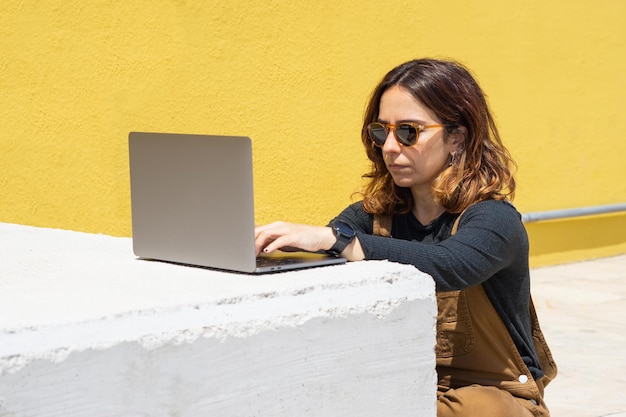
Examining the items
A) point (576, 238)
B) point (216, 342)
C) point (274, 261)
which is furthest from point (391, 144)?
point (576, 238)

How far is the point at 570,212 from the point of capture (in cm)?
683

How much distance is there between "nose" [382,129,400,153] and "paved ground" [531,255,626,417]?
1567 mm

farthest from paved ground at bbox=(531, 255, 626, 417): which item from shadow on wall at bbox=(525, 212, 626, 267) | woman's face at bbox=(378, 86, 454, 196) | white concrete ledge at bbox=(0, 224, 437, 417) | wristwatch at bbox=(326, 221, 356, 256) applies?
white concrete ledge at bbox=(0, 224, 437, 417)

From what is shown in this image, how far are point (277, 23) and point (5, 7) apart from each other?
4.63 ft

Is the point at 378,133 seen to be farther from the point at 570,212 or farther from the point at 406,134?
the point at 570,212

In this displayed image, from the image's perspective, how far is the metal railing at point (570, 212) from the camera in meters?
6.59

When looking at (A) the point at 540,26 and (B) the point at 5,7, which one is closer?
Answer: (B) the point at 5,7

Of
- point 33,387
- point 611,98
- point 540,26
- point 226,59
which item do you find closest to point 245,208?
point 33,387

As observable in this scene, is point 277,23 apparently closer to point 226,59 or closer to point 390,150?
point 226,59

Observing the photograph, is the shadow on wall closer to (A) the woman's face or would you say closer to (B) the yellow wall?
(B) the yellow wall

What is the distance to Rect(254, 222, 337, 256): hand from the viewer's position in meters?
2.24

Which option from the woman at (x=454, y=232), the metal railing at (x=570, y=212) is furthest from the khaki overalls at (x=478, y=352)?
the metal railing at (x=570, y=212)

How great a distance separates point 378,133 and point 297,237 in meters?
0.57

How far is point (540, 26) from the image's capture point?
21.8ft
